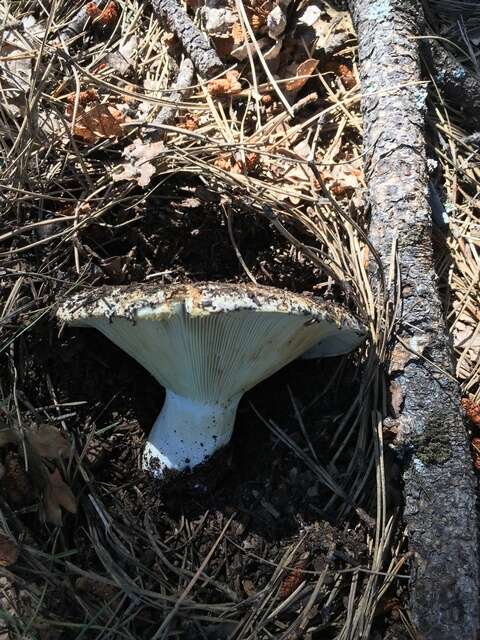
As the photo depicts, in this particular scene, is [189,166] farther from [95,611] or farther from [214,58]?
[95,611]

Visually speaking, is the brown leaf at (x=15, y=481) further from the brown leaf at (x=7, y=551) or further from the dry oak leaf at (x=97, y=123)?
the dry oak leaf at (x=97, y=123)

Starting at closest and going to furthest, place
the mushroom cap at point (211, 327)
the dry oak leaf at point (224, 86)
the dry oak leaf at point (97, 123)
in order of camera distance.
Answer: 1. the mushroom cap at point (211, 327)
2. the dry oak leaf at point (97, 123)
3. the dry oak leaf at point (224, 86)

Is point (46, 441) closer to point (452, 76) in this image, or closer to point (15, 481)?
point (15, 481)

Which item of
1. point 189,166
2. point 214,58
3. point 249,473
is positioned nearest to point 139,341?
point 249,473

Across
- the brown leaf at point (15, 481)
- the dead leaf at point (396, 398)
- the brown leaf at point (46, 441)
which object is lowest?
the dead leaf at point (396, 398)

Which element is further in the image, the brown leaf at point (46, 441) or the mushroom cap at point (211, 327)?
the brown leaf at point (46, 441)

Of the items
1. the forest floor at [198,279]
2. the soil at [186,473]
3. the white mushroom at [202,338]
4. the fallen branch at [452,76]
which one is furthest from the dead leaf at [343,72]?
the white mushroom at [202,338]

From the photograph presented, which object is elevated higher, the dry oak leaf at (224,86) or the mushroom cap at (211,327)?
the dry oak leaf at (224,86)

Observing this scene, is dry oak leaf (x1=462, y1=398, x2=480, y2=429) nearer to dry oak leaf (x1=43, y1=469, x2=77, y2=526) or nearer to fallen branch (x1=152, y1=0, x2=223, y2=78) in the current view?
dry oak leaf (x1=43, y1=469, x2=77, y2=526)
